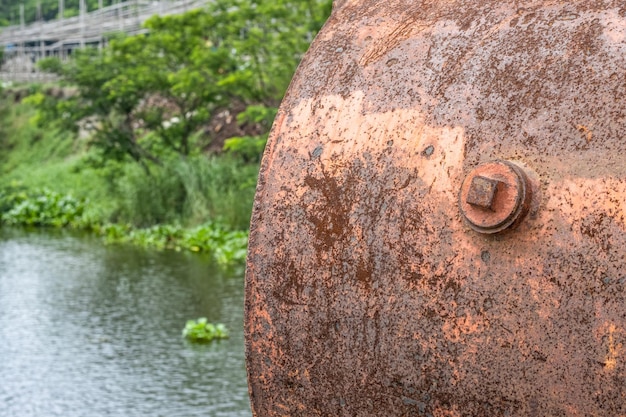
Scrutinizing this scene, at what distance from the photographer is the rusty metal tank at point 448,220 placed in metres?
1.33

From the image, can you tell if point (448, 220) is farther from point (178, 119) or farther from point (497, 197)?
point (178, 119)

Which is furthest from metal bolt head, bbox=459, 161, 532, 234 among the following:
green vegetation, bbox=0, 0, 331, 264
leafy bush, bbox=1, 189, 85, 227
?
leafy bush, bbox=1, 189, 85, 227

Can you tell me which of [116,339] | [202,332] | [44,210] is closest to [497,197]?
[202,332]

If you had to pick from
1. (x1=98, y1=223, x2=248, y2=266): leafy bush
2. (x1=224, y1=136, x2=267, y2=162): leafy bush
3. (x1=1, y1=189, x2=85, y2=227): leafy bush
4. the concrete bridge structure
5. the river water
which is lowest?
the river water

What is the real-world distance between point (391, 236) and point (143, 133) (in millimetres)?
14836

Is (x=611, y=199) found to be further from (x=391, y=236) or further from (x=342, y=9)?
(x=342, y=9)

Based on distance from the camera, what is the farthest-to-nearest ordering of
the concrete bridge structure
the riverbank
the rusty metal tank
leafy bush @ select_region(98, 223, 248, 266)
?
the concrete bridge structure
the riverbank
leafy bush @ select_region(98, 223, 248, 266)
the rusty metal tank

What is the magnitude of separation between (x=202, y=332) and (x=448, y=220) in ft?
16.7

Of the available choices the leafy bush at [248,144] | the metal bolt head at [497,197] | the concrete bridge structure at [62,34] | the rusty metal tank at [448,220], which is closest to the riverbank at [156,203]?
the leafy bush at [248,144]

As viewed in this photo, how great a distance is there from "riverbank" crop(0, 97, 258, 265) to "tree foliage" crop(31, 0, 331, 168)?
0.46m

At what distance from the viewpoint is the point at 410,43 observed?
5.52 ft

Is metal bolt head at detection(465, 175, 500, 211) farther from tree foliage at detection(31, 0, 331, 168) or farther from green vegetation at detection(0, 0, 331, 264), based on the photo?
tree foliage at detection(31, 0, 331, 168)

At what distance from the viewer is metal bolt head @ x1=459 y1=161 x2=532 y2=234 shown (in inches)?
54.1

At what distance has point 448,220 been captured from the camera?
1457 millimetres
